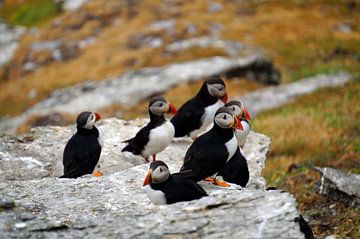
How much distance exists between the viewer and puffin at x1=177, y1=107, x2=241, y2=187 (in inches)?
391

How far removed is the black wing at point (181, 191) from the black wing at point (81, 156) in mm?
3260

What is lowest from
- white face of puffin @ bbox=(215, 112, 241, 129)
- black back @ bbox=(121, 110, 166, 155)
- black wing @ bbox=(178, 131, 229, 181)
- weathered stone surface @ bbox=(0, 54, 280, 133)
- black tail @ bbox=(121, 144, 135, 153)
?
weathered stone surface @ bbox=(0, 54, 280, 133)

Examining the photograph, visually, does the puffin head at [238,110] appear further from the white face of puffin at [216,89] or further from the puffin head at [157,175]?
the puffin head at [157,175]

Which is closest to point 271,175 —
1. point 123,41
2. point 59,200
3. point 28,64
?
point 59,200

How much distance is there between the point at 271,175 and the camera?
16.3 meters

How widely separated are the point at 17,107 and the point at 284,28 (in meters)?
20.4

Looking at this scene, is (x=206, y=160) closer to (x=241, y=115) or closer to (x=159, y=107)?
(x=241, y=115)

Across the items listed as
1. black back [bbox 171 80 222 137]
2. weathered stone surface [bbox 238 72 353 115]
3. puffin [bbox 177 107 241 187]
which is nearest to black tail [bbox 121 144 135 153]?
black back [bbox 171 80 222 137]

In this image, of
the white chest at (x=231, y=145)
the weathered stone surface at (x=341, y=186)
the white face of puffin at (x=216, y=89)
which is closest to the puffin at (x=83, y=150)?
the white face of puffin at (x=216, y=89)

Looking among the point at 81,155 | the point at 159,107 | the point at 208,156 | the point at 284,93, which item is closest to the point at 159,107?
the point at 159,107

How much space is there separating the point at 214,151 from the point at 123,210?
7.14 ft

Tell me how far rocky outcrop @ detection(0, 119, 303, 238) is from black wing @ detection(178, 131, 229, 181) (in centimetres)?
36

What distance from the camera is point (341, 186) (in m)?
12.3

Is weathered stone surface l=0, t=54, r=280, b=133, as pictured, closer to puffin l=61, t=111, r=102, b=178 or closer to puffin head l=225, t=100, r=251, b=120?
puffin l=61, t=111, r=102, b=178
